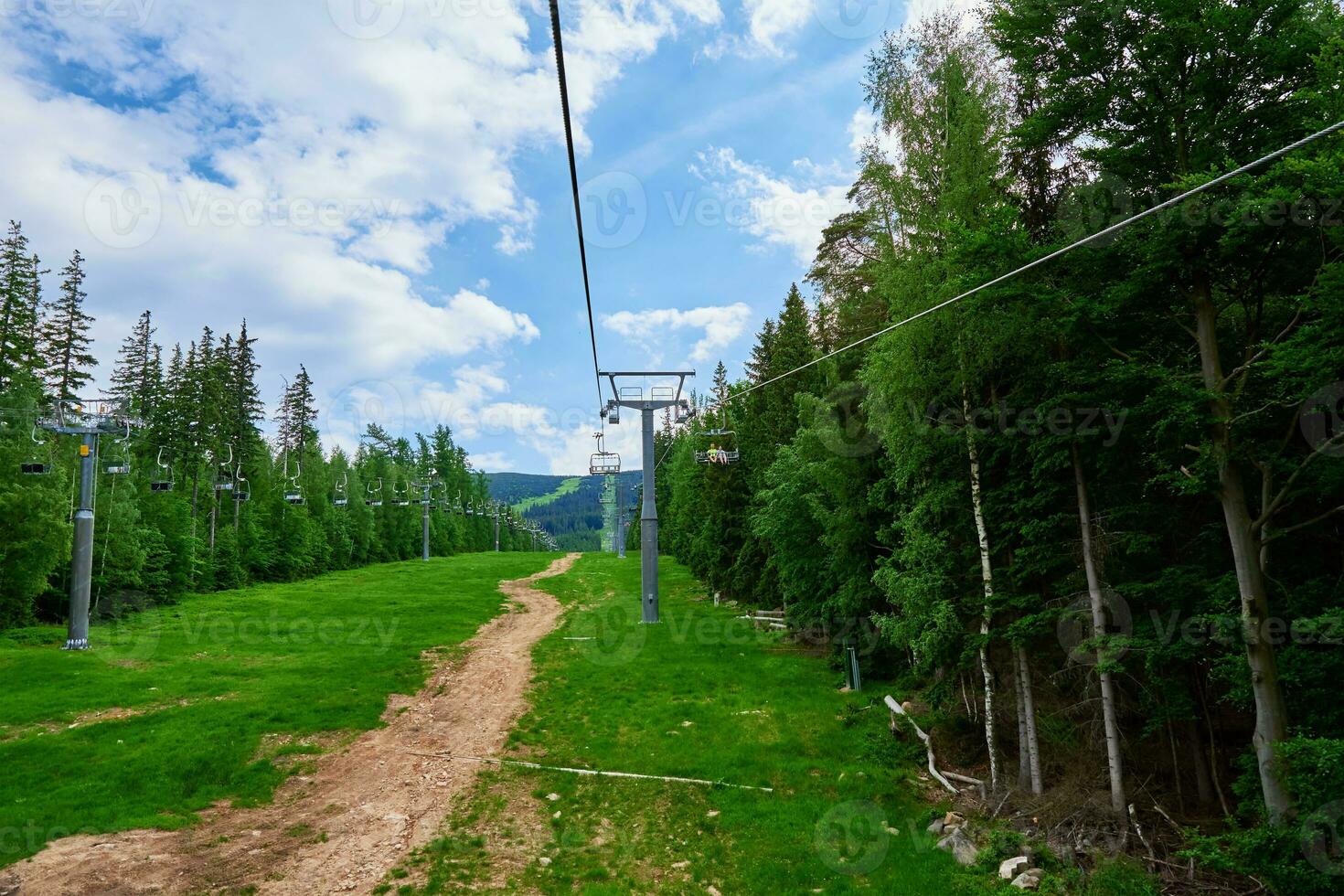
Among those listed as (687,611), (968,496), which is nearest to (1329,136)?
(968,496)

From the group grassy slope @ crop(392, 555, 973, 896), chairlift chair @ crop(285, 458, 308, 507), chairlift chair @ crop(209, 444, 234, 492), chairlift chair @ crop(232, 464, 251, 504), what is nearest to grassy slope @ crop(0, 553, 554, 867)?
grassy slope @ crop(392, 555, 973, 896)

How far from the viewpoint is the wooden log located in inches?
498

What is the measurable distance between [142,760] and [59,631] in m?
19.3

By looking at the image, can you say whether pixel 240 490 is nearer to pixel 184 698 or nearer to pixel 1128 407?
pixel 184 698

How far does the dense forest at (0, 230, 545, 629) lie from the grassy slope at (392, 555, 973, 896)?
18933mm

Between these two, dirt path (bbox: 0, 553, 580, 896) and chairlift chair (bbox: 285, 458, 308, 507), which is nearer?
dirt path (bbox: 0, 553, 580, 896)

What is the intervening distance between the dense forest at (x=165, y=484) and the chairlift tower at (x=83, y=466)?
47 centimetres

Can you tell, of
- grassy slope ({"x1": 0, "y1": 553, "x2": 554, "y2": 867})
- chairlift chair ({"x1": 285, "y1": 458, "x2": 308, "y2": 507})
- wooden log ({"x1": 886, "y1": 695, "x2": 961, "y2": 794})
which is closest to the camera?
grassy slope ({"x1": 0, "y1": 553, "x2": 554, "y2": 867})

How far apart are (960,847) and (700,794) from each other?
4.26 meters

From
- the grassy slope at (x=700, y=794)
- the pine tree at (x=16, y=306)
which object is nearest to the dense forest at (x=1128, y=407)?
the grassy slope at (x=700, y=794)

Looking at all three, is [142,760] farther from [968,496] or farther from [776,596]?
[776,596]

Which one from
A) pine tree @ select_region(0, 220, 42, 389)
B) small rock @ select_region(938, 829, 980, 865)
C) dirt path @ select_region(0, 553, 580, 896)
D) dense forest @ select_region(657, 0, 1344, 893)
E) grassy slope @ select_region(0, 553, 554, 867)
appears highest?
pine tree @ select_region(0, 220, 42, 389)

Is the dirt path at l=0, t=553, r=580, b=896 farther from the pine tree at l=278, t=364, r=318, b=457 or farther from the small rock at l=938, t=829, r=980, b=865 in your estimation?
the pine tree at l=278, t=364, r=318, b=457

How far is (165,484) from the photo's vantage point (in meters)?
27.3
